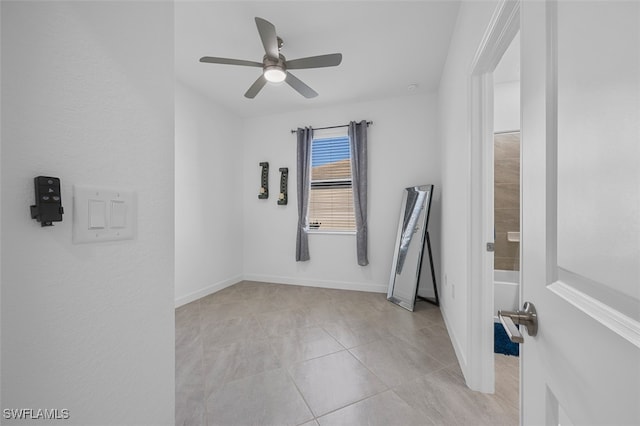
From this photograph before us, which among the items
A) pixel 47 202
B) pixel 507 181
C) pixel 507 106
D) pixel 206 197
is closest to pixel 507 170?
pixel 507 181

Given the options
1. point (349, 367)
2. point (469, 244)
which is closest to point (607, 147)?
point (469, 244)

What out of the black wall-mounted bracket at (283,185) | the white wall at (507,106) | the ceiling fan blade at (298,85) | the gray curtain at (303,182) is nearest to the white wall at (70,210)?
the ceiling fan blade at (298,85)

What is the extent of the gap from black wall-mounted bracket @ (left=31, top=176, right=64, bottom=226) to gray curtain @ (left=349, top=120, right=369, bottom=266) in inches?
129

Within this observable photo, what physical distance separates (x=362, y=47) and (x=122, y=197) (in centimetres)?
252

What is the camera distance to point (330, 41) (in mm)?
2338

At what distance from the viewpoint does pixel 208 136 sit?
3.51 m

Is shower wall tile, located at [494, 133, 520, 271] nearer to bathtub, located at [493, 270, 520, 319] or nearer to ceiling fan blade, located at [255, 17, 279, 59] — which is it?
bathtub, located at [493, 270, 520, 319]

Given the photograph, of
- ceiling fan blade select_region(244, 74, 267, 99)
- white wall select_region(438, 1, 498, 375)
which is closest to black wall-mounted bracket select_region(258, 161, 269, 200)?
ceiling fan blade select_region(244, 74, 267, 99)

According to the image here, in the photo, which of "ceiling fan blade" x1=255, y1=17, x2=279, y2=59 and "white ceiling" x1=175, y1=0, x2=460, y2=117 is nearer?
"ceiling fan blade" x1=255, y1=17, x2=279, y2=59

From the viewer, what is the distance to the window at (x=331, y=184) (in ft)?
12.5

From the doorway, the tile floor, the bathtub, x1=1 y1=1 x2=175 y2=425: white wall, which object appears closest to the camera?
x1=1 y1=1 x2=175 y2=425: white wall

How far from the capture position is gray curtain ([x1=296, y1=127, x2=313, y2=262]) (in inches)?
150

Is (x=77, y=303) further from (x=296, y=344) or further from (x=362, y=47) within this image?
(x=362, y=47)

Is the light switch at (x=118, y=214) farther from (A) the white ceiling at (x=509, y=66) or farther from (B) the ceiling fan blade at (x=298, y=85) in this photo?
(A) the white ceiling at (x=509, y=66)
